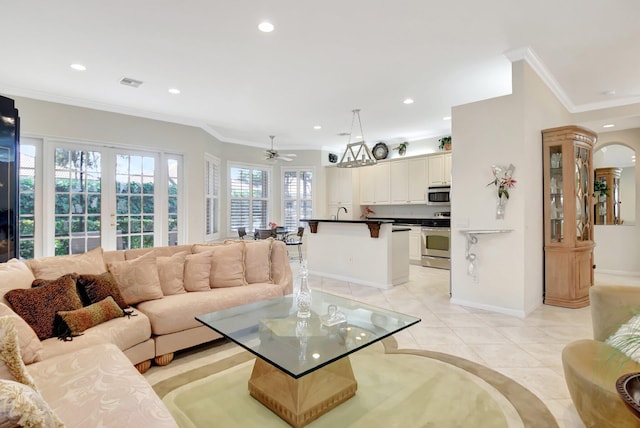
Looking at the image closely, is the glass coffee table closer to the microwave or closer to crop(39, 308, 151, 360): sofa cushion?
crop(39, 308, 151, 360): sofa cushion

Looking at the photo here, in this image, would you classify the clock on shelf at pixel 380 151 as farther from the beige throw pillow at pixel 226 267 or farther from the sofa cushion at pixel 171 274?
the sofa cushion at pixel 171 274

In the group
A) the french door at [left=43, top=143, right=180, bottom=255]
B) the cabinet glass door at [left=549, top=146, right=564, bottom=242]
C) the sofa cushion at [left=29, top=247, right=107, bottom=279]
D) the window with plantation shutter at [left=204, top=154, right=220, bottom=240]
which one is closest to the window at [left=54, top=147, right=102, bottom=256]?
the french door at [left=43, top=143, right=180, bottom=255]

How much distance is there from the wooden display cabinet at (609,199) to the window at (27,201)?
9343 millimetres

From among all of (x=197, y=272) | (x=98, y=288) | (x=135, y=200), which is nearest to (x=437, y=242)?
(x=197, y=272)

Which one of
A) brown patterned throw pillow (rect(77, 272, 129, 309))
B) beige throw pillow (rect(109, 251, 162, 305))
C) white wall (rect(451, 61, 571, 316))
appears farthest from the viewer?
white wall (rect(451, 61, 571, 316))

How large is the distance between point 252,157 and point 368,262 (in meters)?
4.17

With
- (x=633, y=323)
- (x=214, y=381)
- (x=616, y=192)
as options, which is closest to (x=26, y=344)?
(x=214, y=381)

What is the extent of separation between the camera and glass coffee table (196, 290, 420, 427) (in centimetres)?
181

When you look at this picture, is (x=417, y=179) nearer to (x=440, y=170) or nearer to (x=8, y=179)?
(x=440, y=170)

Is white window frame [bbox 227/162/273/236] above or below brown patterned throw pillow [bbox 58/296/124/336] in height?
above

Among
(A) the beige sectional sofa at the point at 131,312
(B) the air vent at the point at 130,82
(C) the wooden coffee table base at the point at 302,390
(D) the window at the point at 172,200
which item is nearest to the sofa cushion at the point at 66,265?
(A) the beige sectional sofa at the point at 131,312

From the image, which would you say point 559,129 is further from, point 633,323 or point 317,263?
point 317,263

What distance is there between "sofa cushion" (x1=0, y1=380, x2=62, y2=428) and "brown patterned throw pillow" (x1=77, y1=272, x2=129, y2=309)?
5.94 feet

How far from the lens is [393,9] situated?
110 inches
